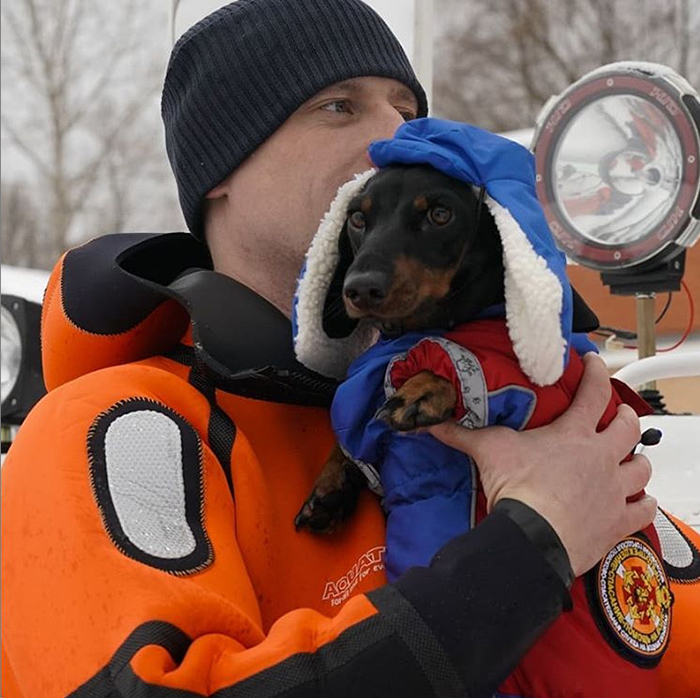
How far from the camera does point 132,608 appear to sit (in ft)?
3.37

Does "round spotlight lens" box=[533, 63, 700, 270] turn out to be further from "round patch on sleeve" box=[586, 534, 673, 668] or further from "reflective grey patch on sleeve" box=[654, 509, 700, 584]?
"round patch on sleeve" box=[586, 534, 673, 668]

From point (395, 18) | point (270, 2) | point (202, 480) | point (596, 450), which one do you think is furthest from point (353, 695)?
point (395, 18)

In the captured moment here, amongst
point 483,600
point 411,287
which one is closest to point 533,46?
point 411,287

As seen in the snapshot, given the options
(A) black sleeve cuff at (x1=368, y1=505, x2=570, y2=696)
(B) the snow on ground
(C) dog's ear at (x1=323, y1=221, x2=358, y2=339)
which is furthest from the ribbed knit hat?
(B) the snow on ground

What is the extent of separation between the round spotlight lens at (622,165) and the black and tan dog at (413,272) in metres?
1.09

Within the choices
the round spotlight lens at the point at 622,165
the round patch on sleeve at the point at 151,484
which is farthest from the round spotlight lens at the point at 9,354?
the round patch on sleeve at the point at 151,484

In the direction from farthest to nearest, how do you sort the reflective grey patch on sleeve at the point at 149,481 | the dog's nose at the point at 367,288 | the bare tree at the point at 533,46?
the bare tree at the point at 533,46 < the dog's nose at the point at 367,288 < the reflective grey patch on sleeve at the point at 149,481

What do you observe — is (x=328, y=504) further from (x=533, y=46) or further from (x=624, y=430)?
(x=533, y=46)

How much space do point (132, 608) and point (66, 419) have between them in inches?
9.8

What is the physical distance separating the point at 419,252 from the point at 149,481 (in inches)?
14.8

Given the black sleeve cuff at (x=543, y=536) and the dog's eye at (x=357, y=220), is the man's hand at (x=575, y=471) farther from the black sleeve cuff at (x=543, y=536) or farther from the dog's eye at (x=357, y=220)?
the dog's eye at (x=357, y=220)

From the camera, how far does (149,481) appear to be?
3.79ft

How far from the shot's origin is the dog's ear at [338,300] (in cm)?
140

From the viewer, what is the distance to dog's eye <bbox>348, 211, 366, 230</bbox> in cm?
134
